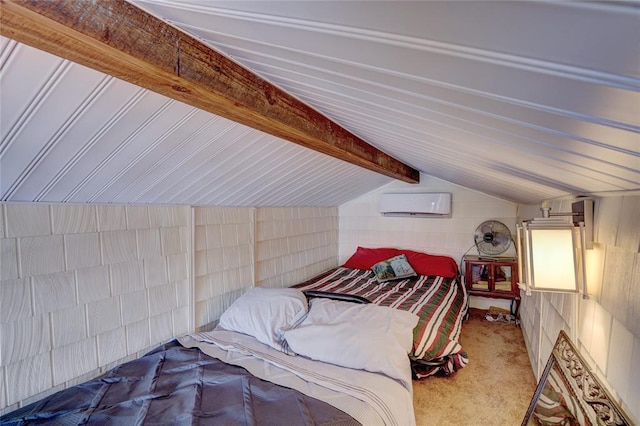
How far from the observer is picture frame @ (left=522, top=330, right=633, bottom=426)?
107 cm

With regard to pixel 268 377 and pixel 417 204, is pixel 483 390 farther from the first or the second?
pixel 417 204

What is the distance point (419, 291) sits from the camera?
138 inches

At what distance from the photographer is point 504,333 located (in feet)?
11.3

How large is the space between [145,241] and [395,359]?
177 centimetres

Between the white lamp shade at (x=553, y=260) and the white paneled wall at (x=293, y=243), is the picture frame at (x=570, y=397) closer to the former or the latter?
the white lamp shade at (x=553, y=260)

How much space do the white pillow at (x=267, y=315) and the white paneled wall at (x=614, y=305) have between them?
5.21 ft

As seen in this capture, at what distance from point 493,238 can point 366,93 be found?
3.57 m

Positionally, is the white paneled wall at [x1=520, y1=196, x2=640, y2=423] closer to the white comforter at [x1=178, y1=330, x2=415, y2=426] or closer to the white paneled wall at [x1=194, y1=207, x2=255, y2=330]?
the white comforter at [x1=178, y1=330, x2=415, y2=426]

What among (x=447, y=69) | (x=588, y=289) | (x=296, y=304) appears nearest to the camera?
(x=447, y=69)

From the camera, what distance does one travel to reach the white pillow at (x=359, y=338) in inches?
73.9

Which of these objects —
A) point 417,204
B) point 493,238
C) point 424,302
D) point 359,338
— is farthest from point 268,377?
point 493,238

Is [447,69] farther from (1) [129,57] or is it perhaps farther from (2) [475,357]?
(2) [475,357]

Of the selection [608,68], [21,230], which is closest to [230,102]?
[608,68]

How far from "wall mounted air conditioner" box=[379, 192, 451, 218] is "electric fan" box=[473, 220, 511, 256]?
49 centimetres
